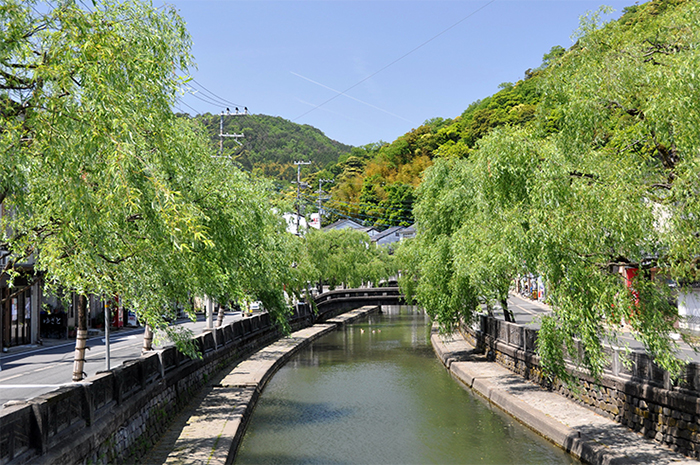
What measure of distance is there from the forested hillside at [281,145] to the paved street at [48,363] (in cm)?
8820

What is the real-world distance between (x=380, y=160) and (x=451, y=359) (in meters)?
96.5

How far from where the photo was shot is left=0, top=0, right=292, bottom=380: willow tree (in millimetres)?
6586

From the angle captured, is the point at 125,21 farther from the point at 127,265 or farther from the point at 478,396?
the point at 478,396

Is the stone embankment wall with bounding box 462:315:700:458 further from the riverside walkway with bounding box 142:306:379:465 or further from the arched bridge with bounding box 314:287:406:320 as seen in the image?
the arched bridge with bounding box 314:287:406:320

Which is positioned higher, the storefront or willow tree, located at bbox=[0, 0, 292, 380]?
willow tree, located at bbox=[0, 0, 292, 380]

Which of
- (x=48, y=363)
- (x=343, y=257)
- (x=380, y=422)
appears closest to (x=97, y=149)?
(x=380, y=422)

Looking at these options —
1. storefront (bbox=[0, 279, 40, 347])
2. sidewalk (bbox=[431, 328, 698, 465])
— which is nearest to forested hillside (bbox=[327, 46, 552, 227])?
storefront (bbox=[0, 279, 40, 347])

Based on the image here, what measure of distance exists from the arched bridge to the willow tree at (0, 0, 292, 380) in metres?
43.6

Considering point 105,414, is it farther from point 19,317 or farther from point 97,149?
point 19,317

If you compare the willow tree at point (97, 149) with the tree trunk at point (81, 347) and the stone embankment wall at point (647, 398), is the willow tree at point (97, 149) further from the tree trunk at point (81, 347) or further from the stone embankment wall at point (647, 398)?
the stone embankment wall at point (647, 398)

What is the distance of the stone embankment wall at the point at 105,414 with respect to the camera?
7512 mm

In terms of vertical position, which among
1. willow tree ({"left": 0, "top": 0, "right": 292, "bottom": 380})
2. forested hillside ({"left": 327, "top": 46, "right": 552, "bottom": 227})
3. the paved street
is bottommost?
the paved street

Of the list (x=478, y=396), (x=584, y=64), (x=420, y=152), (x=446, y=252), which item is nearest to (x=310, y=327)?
(x=446, y=252)

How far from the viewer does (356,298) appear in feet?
191
